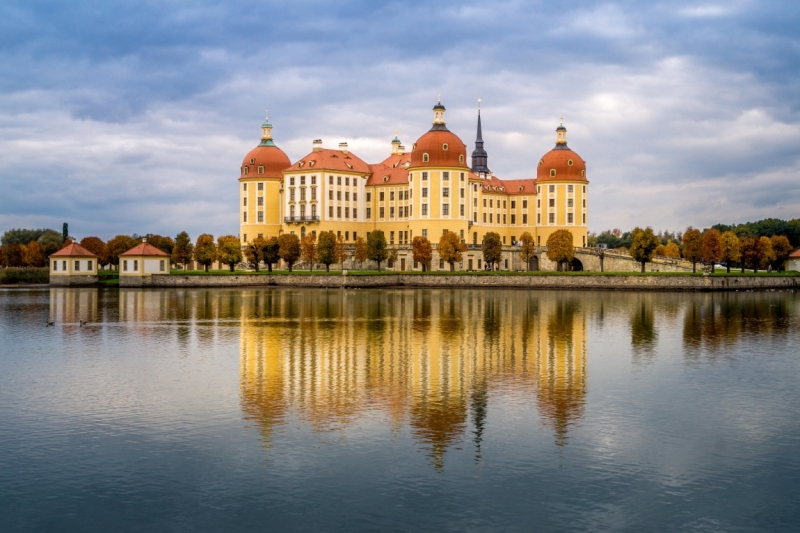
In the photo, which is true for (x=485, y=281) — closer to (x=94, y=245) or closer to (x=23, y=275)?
(x=94, y=245)

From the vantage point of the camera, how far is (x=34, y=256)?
128 m

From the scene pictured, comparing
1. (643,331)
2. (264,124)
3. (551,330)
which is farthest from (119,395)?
(264,124)

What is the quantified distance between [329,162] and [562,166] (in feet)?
108

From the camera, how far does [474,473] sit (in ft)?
61.0

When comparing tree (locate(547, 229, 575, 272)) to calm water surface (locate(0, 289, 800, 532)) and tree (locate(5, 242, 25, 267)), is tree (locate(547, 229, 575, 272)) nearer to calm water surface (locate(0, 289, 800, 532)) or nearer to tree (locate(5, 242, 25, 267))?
calm water surface (locate(0, 289, 800, 532))

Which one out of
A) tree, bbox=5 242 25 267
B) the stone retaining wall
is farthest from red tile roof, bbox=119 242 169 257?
tree, bbox=5 242 25 267

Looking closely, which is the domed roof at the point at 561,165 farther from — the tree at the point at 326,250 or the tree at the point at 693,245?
the tree at the point at 326,250

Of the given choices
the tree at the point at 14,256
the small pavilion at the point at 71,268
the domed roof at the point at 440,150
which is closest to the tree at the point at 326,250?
the domed roof at the point at 440,150

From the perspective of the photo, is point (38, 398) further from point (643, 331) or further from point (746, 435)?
point (643, 331)

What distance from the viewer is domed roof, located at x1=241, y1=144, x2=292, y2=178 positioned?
Result: 124562 millimetres

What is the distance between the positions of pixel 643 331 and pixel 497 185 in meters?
84.7

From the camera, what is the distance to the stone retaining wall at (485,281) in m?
91.3

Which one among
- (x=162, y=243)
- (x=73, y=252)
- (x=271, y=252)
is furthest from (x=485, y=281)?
(x=73, y=252)

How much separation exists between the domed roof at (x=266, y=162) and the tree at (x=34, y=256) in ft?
107
